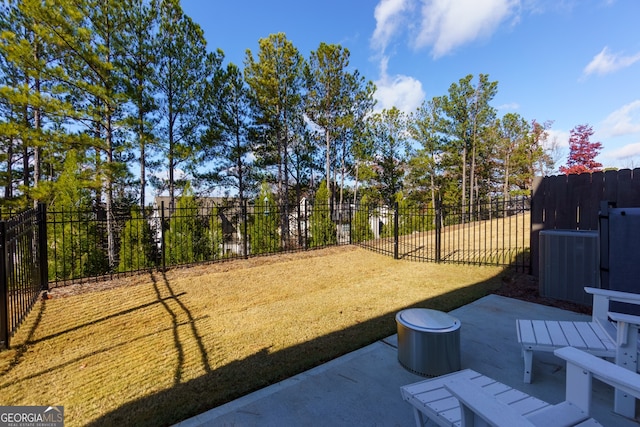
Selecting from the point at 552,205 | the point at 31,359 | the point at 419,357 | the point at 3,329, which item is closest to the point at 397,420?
the point at 419,357

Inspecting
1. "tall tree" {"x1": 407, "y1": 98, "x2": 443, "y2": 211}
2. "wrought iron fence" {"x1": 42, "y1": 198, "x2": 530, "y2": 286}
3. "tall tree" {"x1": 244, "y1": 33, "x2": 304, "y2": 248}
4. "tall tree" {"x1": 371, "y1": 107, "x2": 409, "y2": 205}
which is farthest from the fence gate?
"tall tree" {"x1": 407, "y1": 98, "x2": 443, "y2": 211}

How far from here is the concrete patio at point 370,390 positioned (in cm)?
193

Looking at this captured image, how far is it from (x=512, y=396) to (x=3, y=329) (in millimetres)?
4682

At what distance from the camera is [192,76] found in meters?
13.5

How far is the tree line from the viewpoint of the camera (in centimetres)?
1031

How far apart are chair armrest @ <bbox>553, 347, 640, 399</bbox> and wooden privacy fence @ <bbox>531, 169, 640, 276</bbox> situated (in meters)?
3.67

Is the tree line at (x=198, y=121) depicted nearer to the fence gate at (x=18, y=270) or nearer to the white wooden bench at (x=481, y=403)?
the fence gate at (x=18, y=270)

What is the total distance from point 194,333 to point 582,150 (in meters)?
32.1

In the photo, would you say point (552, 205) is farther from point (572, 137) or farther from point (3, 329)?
point (572, 137)

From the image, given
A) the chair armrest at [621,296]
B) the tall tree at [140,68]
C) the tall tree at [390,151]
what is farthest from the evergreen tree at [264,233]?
the tall tree at [390,151]

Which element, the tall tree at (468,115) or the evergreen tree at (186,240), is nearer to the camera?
the evergreen tree at (186,240)

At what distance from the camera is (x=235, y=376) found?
248 cm

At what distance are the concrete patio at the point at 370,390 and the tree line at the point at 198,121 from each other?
6643 millimetres

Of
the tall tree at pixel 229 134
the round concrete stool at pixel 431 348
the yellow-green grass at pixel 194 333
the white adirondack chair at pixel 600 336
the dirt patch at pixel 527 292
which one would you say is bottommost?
the yellow-green grass at pixel 194 333
